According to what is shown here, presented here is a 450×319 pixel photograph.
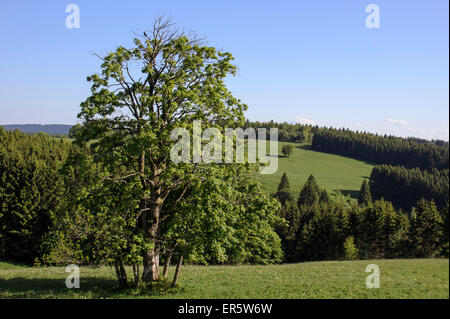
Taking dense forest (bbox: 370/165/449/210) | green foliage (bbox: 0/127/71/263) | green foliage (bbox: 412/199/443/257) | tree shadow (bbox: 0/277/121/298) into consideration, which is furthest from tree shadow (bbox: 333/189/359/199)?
tree shadow (bbox: 0/277/121/298)

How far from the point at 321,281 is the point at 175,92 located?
624 inches

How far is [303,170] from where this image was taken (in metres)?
184

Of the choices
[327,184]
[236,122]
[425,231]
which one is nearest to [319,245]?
[425,231]

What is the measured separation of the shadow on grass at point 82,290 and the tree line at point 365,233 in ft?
167

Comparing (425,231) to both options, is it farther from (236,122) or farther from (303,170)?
(303,170)

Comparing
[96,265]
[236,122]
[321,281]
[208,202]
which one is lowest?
[321,281]

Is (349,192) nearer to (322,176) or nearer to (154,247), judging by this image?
(322,176)

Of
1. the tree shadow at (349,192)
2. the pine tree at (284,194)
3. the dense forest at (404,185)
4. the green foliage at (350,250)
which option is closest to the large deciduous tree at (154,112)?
the green foliage at (350,250)

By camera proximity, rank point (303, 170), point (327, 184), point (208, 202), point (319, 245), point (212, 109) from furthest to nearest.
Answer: point (303, 170), point (327, 184), point (319, 245), point (212, 109), point (208, 202)

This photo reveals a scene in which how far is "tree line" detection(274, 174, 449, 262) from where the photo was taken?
233ft

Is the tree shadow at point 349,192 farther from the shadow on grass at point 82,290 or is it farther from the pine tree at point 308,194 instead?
the shadow on grass at point 82,290

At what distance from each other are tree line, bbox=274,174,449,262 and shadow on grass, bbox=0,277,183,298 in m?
51.0

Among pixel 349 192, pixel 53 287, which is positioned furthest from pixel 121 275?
pixel 349 192

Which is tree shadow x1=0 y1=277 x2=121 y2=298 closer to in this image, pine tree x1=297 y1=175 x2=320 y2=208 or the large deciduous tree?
the large deciduous tree
